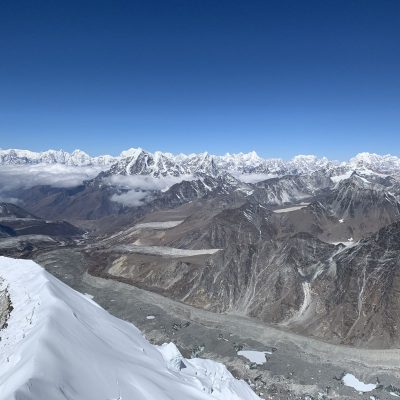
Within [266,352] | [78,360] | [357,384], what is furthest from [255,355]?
[78,360]

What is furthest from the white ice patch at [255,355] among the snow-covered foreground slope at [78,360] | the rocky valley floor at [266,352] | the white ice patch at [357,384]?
the snow-covered foreground slope at [78,360]

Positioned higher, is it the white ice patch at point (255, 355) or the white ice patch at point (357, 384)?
the white ice patch at point (357, 384)

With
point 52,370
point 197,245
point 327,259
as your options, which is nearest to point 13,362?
point 52,370

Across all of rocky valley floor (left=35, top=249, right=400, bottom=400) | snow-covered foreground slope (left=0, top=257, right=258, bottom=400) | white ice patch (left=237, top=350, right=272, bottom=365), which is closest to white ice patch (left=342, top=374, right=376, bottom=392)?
rocky valley floor (left=35, top=249, right=400, bottom=400)

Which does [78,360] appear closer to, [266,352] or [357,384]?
[357,384]

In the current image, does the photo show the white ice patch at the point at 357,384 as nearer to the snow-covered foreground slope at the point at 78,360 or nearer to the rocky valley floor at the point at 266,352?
the rocky valley floor at the point at 266,352

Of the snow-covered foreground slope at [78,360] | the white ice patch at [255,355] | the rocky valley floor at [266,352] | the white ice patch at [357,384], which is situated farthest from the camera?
the white ice patch at [255,355]

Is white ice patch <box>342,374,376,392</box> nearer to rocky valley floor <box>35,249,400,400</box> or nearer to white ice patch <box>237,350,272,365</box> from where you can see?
rocky valley floor <box>35,249,400,400</box>
